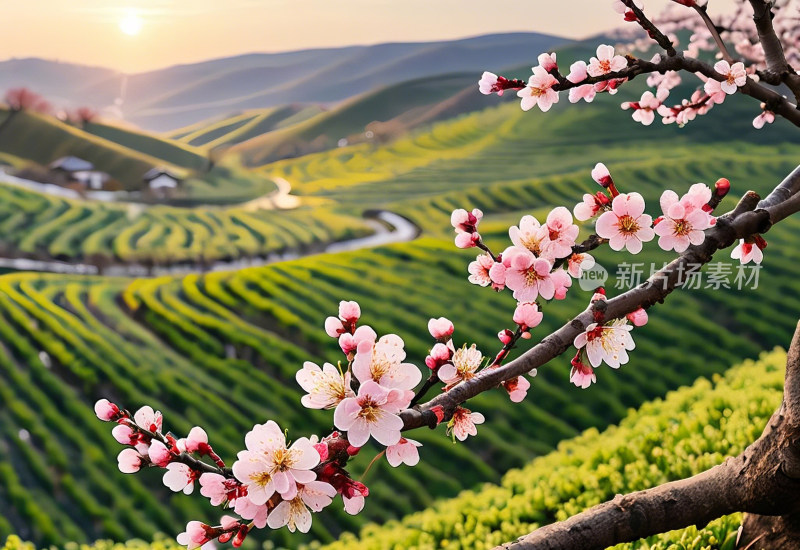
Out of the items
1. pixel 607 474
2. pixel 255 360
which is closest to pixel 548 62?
pixel 607 474

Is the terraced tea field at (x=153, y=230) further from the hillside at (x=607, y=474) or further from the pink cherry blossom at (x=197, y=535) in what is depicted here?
the pink cherry blossom at (x=197, y=535)

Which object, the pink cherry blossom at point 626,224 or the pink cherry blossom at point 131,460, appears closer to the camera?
the pink cherry blossom at point 131,460

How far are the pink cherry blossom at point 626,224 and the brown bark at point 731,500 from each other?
16.7 inches

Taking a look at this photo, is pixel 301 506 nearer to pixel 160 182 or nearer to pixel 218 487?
pixel 218 487

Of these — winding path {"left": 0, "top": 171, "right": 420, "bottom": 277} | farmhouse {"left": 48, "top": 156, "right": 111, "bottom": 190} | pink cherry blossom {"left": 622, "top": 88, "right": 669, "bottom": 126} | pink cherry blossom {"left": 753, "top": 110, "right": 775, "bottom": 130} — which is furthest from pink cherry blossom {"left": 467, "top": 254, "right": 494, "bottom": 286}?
farmhouse {"left": 48, "top": 156, "right": 111, "bottom": 190}

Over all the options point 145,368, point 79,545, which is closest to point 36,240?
point 145,368

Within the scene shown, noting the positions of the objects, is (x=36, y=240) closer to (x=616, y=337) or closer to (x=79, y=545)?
(x=79, y=545)

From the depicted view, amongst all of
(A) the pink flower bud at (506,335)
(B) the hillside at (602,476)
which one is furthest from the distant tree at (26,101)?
(A) the pink flower bud at (506,335)

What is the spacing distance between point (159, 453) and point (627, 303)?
0.55 m

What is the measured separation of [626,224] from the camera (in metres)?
0.81

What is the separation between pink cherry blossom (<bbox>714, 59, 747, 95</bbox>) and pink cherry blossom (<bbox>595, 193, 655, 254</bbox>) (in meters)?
0.29

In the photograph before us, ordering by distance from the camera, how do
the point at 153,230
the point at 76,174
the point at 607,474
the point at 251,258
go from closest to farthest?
the point at 607,474, the point at 251,258, the point at 153,230, the point at 76,174

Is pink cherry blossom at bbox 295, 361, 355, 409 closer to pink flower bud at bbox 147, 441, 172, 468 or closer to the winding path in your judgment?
pink flower bud at bbox 147, 441, 172, 468

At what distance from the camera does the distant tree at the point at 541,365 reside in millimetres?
647
